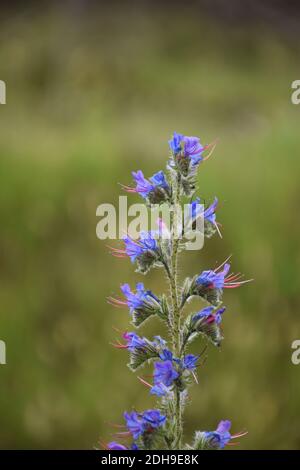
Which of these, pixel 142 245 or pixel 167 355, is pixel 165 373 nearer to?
pixel 167 355

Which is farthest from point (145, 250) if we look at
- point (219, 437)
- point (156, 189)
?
point (219, 437)

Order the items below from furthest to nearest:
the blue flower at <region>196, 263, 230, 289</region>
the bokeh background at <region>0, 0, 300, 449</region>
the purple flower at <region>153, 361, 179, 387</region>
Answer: the bokeh background at <region>0, 0, 300, 449</region> < the blue flower at <region>196, 263, 230, 289</region> < the purple flower at <region>153, 361, 179, 387</region>

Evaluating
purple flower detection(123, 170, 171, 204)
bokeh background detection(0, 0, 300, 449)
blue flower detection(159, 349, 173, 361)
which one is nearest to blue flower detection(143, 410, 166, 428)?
blue flower detection(159, 349, 173, 361)

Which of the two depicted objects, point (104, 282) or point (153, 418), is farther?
point (104, 282)

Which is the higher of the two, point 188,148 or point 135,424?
point 188,148

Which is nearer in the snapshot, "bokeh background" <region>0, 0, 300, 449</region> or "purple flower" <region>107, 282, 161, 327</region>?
"purple flower" <region>107, 282, 161, 327</region>

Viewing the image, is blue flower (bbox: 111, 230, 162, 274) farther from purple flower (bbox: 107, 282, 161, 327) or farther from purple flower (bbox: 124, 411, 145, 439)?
purple flower (bbox: 124, 411, 145, 439)

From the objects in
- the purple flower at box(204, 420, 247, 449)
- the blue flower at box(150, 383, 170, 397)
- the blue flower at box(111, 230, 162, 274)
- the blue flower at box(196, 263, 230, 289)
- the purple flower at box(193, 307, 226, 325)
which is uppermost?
the blue flower at box(111, 230, 162, 274)
